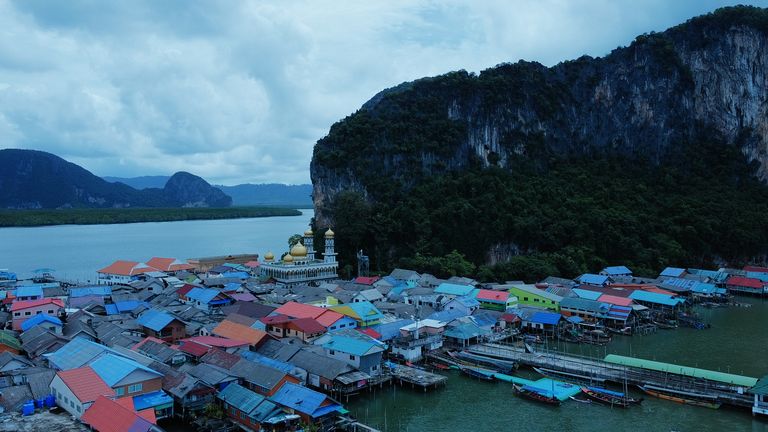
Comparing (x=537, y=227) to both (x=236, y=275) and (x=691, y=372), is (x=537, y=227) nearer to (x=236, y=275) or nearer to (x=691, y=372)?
(x=236, y=275)

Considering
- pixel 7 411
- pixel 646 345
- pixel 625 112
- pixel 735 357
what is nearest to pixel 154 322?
pixel 7 411

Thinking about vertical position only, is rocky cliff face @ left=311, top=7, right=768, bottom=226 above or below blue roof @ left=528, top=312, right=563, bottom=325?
above

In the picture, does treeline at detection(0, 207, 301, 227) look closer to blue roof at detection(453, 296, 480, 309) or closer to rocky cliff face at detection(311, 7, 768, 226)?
rocky cliff face at detection(311, 7, 768, 226)

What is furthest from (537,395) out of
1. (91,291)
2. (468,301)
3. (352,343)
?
(91,291)

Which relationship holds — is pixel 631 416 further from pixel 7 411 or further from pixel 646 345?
pixel 7 411

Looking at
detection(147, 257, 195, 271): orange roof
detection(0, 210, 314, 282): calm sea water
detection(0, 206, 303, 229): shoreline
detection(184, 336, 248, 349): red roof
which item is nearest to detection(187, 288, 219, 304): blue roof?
detection(184, 336, 248, 349): red roof

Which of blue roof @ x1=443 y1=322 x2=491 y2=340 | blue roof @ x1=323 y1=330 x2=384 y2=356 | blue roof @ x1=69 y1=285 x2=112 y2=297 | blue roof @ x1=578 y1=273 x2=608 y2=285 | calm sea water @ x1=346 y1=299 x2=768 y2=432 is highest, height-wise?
blue roof @ x1=69 y1=285 x2=112 y2=297
